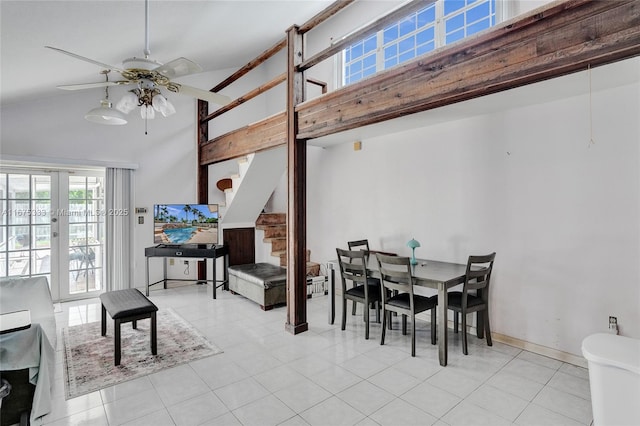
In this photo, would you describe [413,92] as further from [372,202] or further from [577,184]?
[372,202]

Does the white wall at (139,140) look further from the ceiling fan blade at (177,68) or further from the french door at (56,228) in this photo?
the ceiling fan blade at (177,68)

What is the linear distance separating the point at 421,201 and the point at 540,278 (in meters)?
1.53

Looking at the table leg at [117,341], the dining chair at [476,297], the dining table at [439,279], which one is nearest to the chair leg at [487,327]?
the dining chair at [476,297]

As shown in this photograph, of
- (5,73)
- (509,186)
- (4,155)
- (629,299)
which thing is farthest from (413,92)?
(4,155)

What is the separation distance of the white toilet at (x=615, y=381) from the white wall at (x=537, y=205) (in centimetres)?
108

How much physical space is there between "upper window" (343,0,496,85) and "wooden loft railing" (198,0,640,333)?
2.44 feet

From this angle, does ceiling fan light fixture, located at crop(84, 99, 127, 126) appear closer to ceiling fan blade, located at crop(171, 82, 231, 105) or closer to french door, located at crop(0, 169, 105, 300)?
ceiling fan blade, located at crop(171, 82, 231, 105)

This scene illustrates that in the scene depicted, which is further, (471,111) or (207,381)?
(471,111)

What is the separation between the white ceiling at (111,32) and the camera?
256 centimetres

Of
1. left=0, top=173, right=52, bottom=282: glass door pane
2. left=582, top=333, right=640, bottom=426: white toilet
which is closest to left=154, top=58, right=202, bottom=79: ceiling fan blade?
left=582, top=333, right=640, bottom=426: white toilet

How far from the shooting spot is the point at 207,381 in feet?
8.95

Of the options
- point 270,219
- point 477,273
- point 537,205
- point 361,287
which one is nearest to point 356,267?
point 361,287

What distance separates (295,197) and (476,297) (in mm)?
2150

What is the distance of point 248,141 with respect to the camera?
4691 mm
